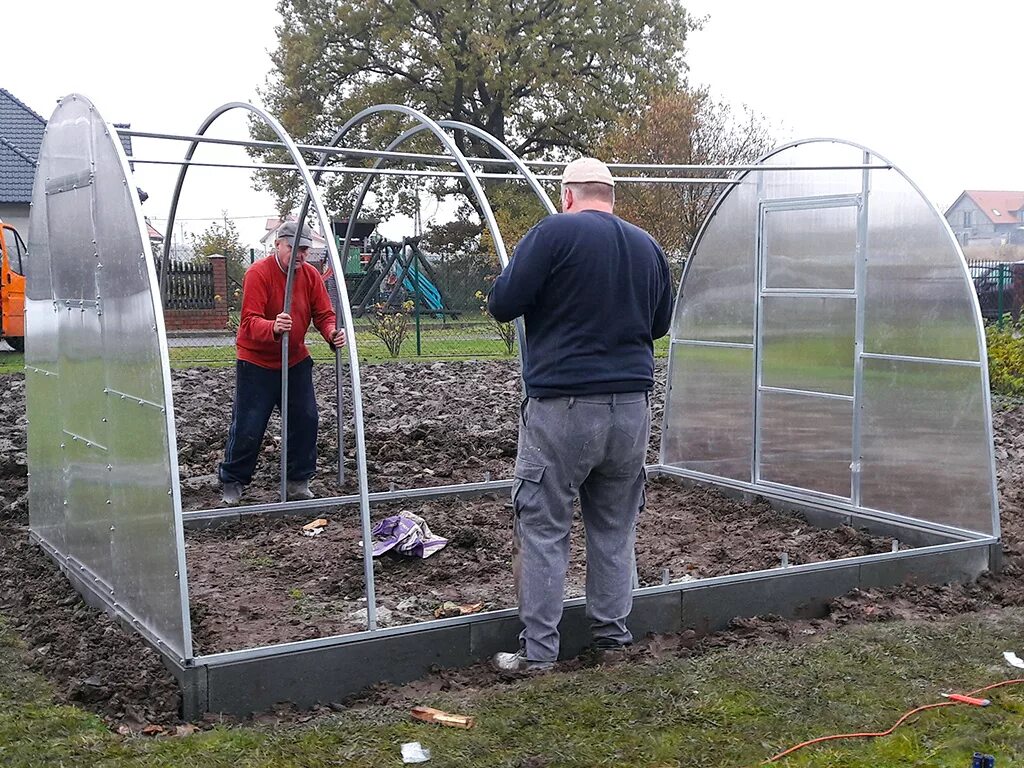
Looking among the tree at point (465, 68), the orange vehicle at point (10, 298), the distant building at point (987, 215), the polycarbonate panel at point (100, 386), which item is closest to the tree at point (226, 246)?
the tree at point (465, 68)

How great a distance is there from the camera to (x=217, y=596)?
5738 mm

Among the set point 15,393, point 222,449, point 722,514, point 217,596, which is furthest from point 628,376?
point 15,393

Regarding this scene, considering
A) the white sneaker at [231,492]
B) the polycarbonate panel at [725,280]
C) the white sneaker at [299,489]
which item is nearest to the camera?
the white sneaker at [231,492]

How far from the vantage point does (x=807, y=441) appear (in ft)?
25.0

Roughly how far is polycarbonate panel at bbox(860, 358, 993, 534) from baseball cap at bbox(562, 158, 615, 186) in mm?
2827

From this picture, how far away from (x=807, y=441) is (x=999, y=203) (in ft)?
278

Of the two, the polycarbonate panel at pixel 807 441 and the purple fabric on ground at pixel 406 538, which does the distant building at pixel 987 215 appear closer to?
the polycarbonate panel at pixel 807 441

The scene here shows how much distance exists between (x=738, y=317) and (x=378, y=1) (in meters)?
26.1

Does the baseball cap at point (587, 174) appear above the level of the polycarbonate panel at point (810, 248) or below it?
above

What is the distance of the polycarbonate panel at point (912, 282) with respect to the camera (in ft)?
21.6

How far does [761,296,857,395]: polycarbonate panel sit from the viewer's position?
7293 millimetres

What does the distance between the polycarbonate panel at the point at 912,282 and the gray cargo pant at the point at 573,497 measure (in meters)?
2.65

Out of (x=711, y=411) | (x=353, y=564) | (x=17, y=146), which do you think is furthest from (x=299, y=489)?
(x=17, y=146)

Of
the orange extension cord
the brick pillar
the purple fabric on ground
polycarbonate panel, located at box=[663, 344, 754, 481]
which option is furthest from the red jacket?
the brick pillar
